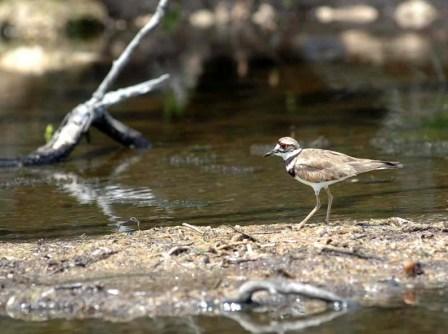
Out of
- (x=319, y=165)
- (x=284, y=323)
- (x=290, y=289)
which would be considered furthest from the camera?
(x=319, y=165)

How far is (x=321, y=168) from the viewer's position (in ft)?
33.4

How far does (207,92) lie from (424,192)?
11.3 metres

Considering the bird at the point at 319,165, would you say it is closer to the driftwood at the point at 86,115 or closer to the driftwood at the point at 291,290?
the driftwood at the point at 291,290

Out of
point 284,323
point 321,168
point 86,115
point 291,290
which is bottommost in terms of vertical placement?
point 284,323

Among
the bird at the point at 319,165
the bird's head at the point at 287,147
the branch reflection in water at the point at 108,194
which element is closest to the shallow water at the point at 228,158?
the branch reflection in water at the point at 108,194

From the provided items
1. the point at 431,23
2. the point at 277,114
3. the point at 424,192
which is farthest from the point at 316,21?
the point at 424,192

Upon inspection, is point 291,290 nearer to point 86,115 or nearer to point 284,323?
point 284,323

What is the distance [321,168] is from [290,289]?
231 centimetres

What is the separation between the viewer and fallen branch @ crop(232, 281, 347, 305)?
804 cm

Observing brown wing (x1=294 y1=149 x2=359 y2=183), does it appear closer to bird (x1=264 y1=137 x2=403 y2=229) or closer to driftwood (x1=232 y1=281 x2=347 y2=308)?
bird (x1=264 y1=137 x2=403 y2=229)

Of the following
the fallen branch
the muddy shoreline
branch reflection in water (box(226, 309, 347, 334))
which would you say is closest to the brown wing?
the muddy shoreline

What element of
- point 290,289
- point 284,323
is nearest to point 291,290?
point 290,289

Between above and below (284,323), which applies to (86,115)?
above

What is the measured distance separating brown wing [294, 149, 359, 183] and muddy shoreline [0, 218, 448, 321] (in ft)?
1.55
